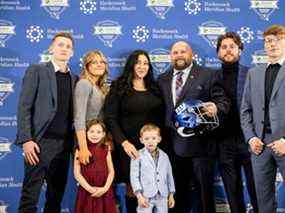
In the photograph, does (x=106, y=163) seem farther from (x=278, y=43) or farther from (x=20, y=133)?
(x=278, y=43)

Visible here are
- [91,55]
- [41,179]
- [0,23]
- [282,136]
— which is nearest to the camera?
[282,136]

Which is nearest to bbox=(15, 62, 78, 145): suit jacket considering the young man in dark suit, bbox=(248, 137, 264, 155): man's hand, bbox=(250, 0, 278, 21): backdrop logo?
the young man in dark suit

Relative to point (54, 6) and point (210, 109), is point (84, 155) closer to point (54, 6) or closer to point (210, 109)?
point (210, 109)

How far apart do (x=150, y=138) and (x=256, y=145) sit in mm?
795

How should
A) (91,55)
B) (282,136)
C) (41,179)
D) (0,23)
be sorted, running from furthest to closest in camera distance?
(0,23) < (91,55) < (41,179) < (282,136)

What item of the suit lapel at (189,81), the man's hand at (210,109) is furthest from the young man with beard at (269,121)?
the suit lapel at (189,81)

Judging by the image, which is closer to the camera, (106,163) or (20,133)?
(20,133)

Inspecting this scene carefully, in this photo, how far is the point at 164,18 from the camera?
4.37 metres

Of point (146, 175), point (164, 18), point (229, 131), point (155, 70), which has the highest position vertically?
point (164, 18)

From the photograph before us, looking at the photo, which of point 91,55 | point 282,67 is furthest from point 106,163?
point 282,67

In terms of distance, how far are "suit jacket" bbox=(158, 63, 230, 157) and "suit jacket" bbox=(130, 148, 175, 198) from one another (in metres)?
0.20

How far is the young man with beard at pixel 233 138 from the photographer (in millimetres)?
3682

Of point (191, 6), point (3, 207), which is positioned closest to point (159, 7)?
point (191, 6)

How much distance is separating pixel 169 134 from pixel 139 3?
1442 millimetres
